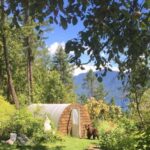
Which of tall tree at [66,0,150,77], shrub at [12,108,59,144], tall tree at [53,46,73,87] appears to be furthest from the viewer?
tall tree at [53,46,73,87]

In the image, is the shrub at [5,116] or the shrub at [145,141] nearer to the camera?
the shrub at [145,141]

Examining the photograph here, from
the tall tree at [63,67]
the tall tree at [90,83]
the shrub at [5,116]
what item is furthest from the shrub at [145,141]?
the tall tree at [90,83]

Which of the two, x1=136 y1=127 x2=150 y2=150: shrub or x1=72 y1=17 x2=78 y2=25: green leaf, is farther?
x1=136 y1=127 x2=150 y2=150: shrub

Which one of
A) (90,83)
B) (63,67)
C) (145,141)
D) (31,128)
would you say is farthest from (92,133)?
(90,83)

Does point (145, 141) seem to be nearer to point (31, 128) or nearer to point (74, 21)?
point (74, 21)

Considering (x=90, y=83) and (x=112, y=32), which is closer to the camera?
(x=112, y=32)

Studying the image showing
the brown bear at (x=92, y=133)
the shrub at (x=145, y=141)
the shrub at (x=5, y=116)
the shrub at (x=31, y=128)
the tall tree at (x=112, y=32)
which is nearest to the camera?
the tall tree at (x=112, y=32)

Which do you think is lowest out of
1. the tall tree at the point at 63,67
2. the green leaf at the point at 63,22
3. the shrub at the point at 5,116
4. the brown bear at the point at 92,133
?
the brown bear at the point at 92,133

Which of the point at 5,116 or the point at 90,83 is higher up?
the point at 90,83

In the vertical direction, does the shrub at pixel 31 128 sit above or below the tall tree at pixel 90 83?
below

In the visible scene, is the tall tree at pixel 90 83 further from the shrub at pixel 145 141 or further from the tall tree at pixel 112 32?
the tall tree at pixel 112 32

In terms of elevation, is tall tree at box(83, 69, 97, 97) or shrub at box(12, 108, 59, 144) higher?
tall tree at box(83, 69, 97, 97)

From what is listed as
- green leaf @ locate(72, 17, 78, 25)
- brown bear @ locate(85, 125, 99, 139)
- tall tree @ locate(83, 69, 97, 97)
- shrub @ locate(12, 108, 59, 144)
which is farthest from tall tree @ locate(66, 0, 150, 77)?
tall tree @ locate(83, 69, 97, 97)

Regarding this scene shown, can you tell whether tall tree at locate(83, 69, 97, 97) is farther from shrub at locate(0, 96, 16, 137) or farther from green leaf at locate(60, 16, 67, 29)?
green leaf at locate(60, 16, 67, 29)
